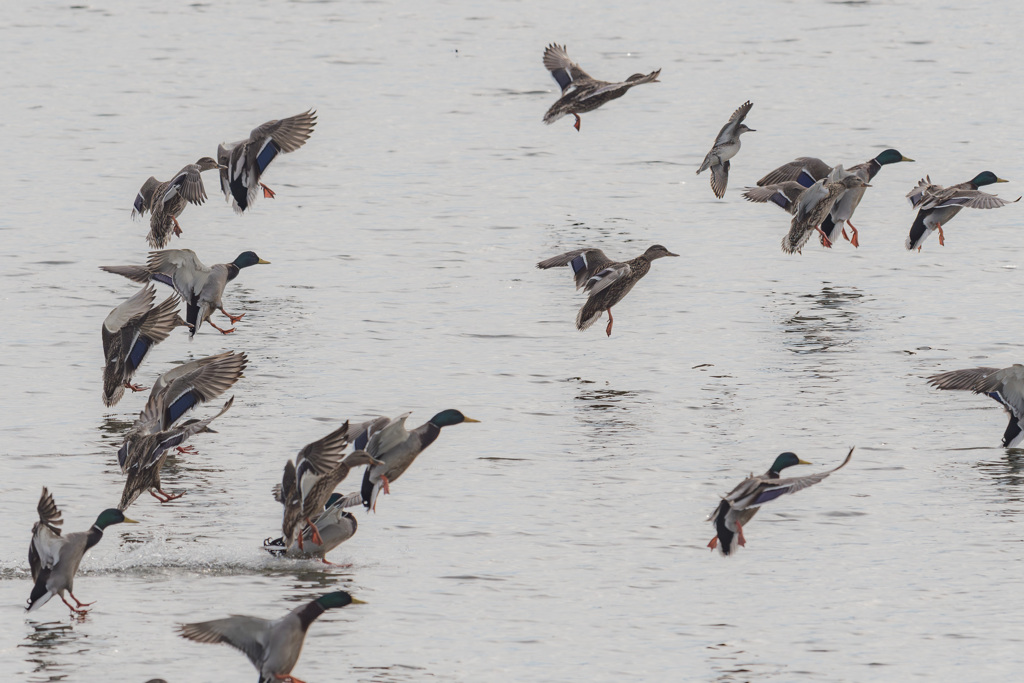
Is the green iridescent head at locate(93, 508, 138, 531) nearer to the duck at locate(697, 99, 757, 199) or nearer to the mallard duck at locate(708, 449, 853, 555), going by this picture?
the mallard duck at locate(708, 449, 853, 555)

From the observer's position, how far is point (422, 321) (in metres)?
13.5

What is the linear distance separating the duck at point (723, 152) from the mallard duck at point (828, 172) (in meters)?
0.50

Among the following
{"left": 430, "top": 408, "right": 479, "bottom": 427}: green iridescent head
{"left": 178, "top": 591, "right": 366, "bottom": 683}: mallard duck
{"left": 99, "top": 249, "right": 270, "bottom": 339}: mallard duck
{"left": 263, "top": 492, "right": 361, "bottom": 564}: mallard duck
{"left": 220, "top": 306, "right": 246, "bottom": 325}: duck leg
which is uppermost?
{"left": 99, "top": 249, "right": 270, "bottom": 339}: mallard duck

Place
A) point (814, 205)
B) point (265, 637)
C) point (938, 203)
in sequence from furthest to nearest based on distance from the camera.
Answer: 1. point (814, 205)
2. point (938, 203)
3. point (265, 637)

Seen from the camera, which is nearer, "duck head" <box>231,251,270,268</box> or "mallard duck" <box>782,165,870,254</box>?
"duck head" <box>231,251,270,268</box>

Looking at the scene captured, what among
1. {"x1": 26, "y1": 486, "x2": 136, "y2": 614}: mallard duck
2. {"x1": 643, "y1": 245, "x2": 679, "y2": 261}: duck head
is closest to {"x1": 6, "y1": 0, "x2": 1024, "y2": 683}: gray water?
{"x1": 26, "y1": 486, "x2": 136, "y2": 614}: mallard duck

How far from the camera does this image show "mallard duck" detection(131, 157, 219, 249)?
15141 mm

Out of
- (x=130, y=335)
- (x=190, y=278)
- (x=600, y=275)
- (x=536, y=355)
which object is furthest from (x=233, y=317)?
(x=600, y=275)

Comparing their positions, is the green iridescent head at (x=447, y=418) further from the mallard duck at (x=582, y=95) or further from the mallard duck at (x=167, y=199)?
the mallard duck at (x=582, y=95)

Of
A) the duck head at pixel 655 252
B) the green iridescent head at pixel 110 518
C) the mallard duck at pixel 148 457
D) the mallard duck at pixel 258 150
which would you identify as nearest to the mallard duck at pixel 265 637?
the green iridescent head at pixel 110 518

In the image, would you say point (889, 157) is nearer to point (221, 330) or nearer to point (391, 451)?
point (221, 330)

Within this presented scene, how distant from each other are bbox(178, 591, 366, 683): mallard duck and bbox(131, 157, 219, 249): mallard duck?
8026 mm

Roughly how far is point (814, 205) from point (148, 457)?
6822 mm

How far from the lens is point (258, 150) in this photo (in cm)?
1503
